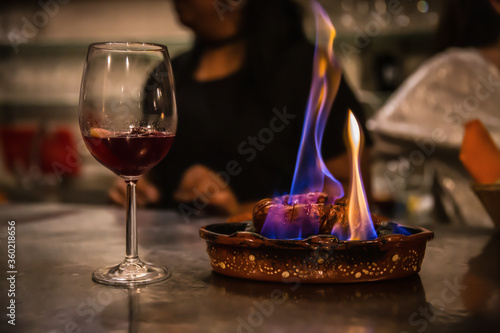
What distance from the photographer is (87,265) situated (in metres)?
0.79

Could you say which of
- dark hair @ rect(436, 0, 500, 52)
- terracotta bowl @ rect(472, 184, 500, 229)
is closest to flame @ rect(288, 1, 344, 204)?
terracotta bowl @ rect(472, 184, 500, 229)

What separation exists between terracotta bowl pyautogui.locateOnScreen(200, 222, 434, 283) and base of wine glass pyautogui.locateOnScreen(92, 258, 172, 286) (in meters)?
0.09

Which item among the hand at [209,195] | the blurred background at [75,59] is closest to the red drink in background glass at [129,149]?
the hand at [209,195]

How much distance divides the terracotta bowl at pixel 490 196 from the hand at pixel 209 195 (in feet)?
2.52

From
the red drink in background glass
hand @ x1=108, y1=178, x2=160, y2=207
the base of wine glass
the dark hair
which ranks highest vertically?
the dark hair

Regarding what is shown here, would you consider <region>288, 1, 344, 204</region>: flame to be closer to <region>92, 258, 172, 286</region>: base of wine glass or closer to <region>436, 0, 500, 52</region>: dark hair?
<region>92, 258, 172, 286</region>: base of wine glass

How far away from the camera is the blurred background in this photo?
3.30 m

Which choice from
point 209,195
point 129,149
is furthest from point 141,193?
point 129,149

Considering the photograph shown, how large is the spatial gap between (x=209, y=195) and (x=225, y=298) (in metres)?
1.03

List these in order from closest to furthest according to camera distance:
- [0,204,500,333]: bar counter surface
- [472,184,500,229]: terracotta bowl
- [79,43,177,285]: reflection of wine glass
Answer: [0,204,500,333]: bar counter surface → [79,43,177,285]: reflection of wine glass → [472,184,500,229]: terracotta bowl

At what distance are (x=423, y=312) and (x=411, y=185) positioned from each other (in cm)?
281

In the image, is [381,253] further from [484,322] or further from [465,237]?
[465,237]

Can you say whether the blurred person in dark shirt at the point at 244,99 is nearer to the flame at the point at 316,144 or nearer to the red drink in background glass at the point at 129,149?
the flame at the point at 316,144

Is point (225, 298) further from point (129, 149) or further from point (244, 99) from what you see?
point (244, 99)
